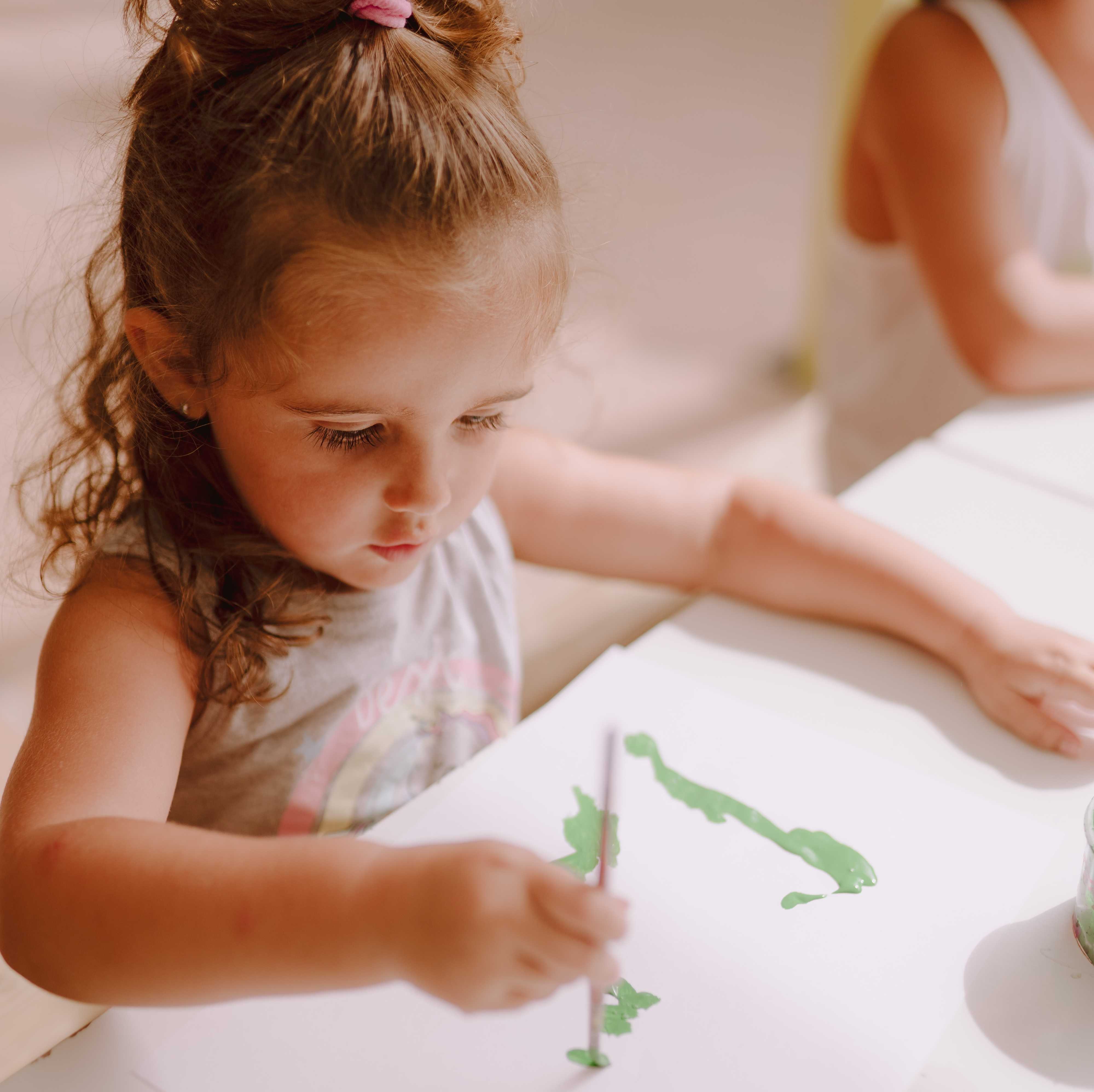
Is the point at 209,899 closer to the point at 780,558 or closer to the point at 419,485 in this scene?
the point at 419,485

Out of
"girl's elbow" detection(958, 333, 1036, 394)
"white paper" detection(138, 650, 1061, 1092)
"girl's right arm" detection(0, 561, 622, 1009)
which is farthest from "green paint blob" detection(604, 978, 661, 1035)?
"girl's elbow" detection(958, 333, 1036, 394)

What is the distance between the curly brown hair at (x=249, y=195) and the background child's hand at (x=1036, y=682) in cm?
32

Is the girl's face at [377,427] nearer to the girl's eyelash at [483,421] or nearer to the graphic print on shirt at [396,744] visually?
the girl's eyelash at [483,421]

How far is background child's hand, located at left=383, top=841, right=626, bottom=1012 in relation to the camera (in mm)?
376

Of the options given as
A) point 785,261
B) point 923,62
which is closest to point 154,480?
point 923,62

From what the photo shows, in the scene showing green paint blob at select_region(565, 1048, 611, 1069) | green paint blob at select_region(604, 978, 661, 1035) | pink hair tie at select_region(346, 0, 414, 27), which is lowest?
green paint blob at select_region(565, 1048, 611, 1069)

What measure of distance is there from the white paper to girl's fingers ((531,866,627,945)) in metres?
0.12

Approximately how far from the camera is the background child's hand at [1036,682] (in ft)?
2.05

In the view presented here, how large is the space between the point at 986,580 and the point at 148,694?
0.51 m

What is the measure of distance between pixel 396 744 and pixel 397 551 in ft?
0.50

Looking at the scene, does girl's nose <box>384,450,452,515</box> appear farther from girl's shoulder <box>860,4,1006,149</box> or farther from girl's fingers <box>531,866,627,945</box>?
girl's shoulder <box>860,4,1006,149</box>

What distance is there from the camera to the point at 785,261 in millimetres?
2295

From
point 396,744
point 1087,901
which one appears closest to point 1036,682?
point 1087,901

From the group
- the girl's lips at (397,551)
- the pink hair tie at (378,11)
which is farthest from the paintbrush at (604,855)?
the pink hair tie at (378,11)
